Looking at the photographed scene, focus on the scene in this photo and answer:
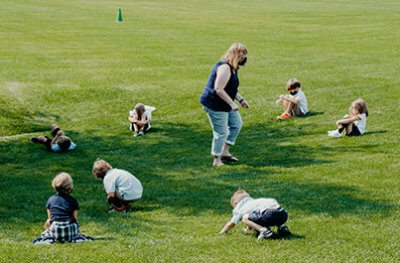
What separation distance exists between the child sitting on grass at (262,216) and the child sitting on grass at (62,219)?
2.32m

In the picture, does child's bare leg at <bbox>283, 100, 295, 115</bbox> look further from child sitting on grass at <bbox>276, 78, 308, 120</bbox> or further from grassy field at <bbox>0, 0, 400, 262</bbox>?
grassy field at <bbox>0, 0, 400, 262</bbox>

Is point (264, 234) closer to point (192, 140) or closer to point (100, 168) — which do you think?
point (100, 168)

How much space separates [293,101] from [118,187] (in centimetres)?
909

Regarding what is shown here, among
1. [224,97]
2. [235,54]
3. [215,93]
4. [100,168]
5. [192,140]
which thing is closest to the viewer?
[100,168]

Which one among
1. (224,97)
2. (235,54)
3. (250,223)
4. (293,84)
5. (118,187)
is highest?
(235,54)

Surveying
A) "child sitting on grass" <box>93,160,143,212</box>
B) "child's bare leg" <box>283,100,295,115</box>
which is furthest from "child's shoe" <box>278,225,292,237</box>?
"child's bare leg" <box>283,100,295,115</box>

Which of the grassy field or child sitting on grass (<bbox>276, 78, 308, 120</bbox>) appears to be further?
child sitting on grass (<bbox>276, 78, 308, 120</bbox>)

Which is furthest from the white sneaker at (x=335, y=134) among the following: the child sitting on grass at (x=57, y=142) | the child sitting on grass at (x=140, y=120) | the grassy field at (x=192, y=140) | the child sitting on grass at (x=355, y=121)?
the child sitting on grass at (x=57, y=142)

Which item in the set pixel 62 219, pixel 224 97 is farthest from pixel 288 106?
pixel 62 219

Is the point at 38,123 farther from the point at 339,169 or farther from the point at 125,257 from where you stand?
the point at 125,257

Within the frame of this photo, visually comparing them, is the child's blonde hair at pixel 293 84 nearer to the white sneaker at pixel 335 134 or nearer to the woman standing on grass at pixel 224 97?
the white sneaker at pixel 335 134

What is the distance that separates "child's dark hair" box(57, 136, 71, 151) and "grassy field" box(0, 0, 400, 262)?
0.78 feet

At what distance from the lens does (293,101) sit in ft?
66.5

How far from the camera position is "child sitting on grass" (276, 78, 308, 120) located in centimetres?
2031
